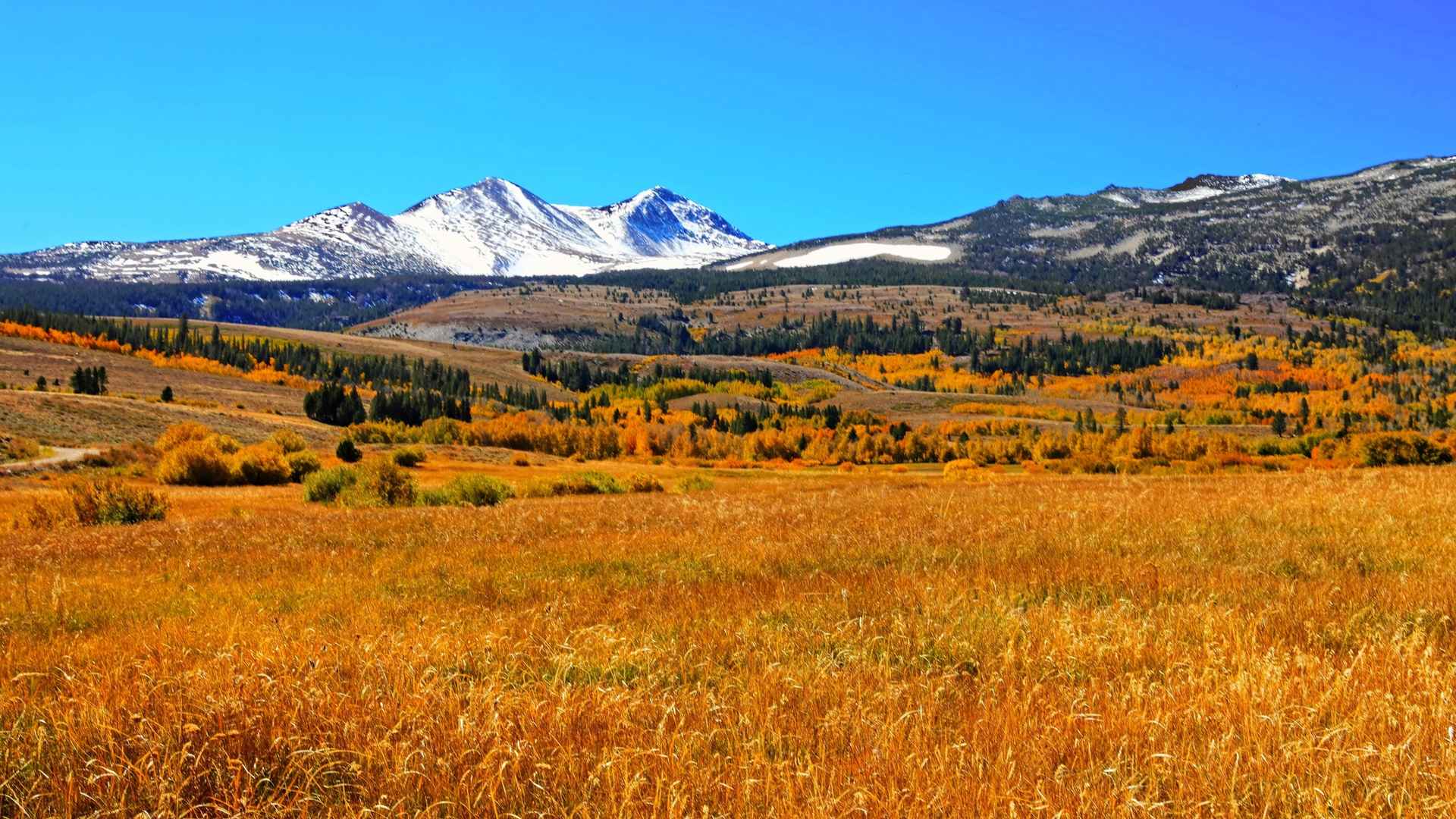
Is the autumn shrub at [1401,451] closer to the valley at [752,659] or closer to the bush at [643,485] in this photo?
the valley at [752,659]

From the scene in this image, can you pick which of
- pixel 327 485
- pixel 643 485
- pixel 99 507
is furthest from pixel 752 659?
pixel 643 485

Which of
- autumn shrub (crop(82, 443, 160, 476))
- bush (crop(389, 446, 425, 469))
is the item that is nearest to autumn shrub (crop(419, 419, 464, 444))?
bush (crop(389, 446, 425, 469))

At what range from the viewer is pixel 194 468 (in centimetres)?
4172

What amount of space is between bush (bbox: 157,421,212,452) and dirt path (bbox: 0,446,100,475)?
11.0ft

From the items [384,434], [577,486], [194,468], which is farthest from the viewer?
[384,434]

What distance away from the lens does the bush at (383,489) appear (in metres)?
30.5

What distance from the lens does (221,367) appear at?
157875 millimetres

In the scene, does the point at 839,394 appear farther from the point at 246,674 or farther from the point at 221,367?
the point at 246,674

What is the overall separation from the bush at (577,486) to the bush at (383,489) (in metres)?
6.79

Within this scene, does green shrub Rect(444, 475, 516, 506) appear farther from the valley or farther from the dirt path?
the dirt path

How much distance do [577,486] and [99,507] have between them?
19.4 meters

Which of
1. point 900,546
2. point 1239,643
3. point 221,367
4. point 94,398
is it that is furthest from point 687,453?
point 221,367

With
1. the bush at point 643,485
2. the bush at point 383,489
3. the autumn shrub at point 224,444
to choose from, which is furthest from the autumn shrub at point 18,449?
the bush at point 643,485

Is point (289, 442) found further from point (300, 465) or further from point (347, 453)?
point (347, 453)
